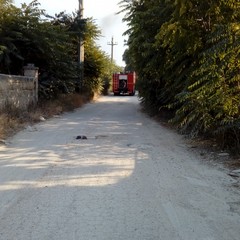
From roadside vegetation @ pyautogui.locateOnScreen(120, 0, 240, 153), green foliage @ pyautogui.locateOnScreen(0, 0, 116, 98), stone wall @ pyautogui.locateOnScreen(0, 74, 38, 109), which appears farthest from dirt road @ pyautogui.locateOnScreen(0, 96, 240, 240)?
green foliage @ pyautogui.locateOnScreen(0, 0, 116, 98)

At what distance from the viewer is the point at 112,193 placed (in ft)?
21.0

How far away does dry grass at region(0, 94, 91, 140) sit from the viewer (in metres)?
12.9

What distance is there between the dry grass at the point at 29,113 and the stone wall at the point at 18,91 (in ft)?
0.90

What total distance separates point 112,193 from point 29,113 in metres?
11.0

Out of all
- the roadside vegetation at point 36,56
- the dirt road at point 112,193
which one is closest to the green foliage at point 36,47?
the roadside vegetation at point 36,56

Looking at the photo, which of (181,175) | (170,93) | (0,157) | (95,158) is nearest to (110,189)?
(181,175)

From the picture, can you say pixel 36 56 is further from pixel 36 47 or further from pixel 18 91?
pixel 18 91

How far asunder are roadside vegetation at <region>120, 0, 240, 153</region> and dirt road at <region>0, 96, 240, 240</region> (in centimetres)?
97

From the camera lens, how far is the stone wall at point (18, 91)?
1507cm

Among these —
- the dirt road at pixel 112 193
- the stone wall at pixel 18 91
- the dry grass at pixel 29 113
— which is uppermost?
the stone wall at pixel 18 91

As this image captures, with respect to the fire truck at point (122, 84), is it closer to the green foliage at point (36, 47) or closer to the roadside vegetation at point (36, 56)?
the roadside vegetation at point (36, 56)

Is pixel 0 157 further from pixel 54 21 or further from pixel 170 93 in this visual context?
pixel 54 21

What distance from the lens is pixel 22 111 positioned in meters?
16.7

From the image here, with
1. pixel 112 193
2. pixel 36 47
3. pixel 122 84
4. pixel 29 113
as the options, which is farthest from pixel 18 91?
pixel 122 84
